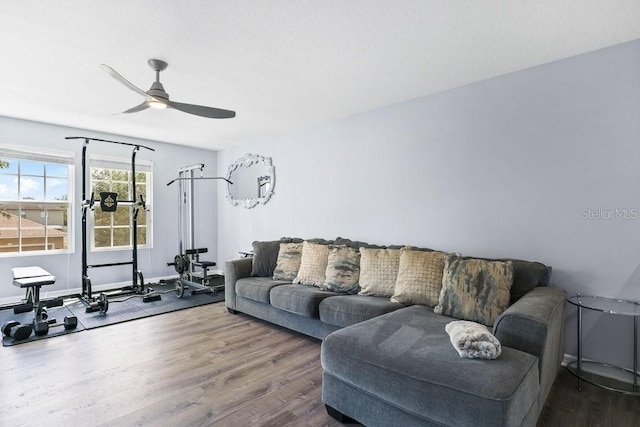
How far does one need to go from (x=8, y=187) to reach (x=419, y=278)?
5302 mm

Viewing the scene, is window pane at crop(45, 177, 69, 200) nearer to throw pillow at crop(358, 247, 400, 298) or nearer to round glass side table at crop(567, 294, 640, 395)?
throw pillow at crop(358, 247, 400, 298)

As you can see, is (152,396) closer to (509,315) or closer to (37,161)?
(509,315)

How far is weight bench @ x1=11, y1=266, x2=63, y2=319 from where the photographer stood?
3.44 m

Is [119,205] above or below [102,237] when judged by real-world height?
above

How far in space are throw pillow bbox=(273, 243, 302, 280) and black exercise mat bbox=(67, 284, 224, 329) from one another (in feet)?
4.20

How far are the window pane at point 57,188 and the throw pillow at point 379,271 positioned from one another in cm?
447

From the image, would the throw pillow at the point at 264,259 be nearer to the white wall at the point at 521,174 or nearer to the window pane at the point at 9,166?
the white wall at the point at 521,174

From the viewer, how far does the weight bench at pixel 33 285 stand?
11.3 ft

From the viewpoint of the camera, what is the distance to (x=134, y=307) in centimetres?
425

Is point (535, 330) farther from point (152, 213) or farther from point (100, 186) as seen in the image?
point (100, 186)

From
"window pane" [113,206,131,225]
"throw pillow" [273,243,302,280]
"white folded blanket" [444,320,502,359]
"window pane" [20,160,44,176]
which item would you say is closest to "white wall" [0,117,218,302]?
"window pane" [20,160,44,176]

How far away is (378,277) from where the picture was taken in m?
3.16

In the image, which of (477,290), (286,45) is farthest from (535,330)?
(286,45)

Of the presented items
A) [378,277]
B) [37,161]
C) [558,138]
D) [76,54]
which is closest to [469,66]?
[558,138]
